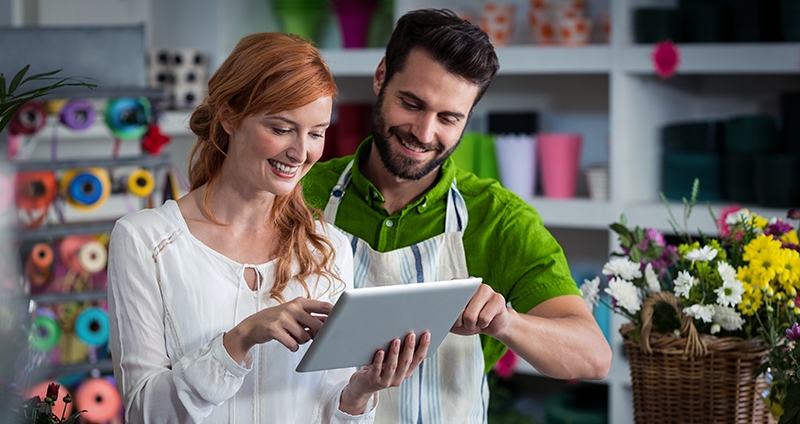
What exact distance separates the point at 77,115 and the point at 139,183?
29cm

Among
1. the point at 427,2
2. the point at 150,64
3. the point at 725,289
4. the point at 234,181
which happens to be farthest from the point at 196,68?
the point at 725,289

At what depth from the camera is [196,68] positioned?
135 inches

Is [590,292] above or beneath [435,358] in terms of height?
above

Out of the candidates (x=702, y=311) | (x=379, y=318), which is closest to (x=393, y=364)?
(x=379, y=318)

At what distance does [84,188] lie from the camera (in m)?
2.75

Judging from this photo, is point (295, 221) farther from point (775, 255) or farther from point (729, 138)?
point (729, 138)

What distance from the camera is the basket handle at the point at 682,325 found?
166cm

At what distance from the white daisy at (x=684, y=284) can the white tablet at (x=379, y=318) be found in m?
0.55

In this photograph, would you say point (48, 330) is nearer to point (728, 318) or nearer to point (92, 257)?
point (92, 257)

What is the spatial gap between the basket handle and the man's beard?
47cm

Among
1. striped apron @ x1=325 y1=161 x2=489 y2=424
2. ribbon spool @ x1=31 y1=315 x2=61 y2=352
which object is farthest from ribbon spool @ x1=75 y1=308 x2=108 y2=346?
striped apron @ x1=325 y1=161 x2=489 y2=424

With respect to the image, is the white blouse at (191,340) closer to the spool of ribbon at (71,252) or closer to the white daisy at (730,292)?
the white daisy at (730,292)

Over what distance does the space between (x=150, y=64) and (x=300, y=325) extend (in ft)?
7.94

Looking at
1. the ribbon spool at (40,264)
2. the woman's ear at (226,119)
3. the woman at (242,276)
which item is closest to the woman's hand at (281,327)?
the woman at (242,276)
